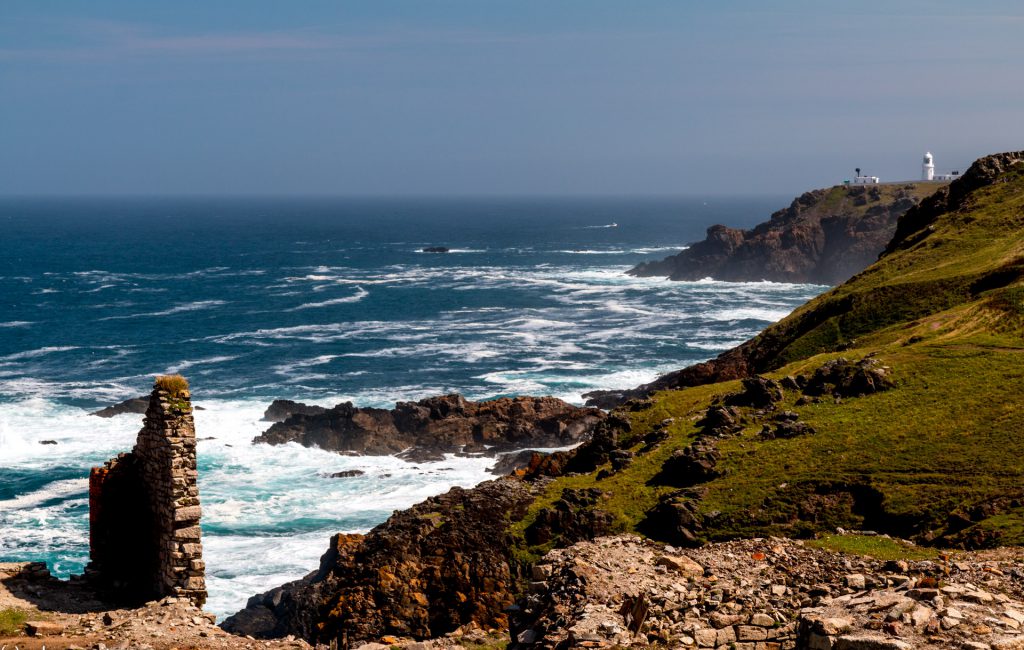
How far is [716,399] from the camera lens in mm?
44219

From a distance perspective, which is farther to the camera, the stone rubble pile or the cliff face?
the cliff face

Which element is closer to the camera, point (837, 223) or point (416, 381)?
point (416, 381)

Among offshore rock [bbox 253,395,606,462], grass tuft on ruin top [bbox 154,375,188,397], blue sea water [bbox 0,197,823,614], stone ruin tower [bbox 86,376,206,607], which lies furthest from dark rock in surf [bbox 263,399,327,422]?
grass tuft on ruin top [bbox 154,375,188,397]

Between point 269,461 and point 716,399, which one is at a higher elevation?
point 716,399

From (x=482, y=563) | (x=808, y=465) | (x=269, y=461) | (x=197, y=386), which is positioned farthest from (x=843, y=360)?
(x=197, y=386)

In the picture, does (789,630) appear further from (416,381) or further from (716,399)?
(416,381)

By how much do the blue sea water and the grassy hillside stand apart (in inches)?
649

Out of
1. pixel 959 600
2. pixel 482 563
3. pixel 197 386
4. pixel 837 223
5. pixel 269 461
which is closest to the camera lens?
pixel 959 600

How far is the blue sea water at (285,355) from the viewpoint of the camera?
52031mm

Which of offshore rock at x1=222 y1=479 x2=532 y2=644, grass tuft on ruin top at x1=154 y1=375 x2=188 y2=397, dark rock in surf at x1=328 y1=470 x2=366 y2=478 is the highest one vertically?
grass tuft on ruin top at x1=154 y1=375 x2=188 y2=397

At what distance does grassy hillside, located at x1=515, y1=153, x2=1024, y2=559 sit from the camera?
30609 millimetres

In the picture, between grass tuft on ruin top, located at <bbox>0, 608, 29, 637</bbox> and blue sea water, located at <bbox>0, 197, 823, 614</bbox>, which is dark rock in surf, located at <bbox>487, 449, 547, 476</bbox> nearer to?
blue sea water, located at <bbox>0, 197, 823, 614</bbox>

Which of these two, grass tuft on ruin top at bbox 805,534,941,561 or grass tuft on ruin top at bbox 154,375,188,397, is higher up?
grass tuft on ruin top at bbox 154,375,188,397

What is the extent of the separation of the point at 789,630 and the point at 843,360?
26.6 meters
